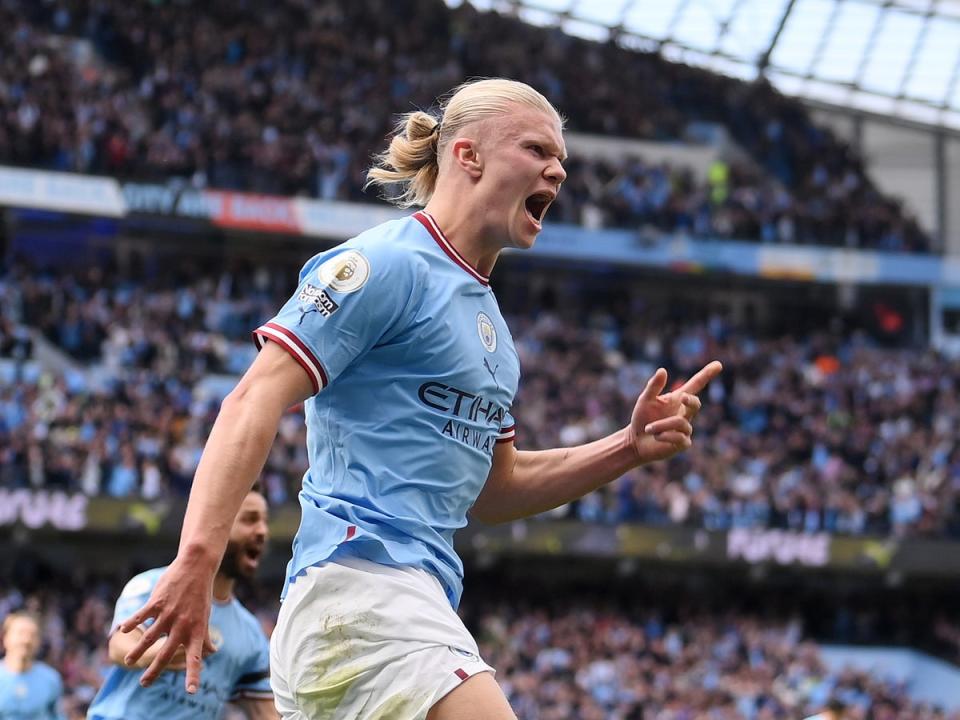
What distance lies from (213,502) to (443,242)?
1014 mm

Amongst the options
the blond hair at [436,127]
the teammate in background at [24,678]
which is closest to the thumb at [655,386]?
the blond hair at [436,127]

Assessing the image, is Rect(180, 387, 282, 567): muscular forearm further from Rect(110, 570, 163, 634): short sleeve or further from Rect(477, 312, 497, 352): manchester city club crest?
Rect(110, 570, 163, 634): short sleeve

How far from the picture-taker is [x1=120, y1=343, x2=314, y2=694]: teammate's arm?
2844 mm

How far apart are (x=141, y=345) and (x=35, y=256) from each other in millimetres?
5856

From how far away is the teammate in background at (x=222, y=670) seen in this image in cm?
558

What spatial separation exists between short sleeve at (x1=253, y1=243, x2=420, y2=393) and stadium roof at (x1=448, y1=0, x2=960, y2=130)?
1366 inches

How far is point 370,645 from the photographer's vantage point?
333 cm

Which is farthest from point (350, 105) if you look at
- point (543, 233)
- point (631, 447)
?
point (631, 447)

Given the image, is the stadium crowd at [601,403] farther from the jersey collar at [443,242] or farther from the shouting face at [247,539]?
the jersey collar at [443,242]

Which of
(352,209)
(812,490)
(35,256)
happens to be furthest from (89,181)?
(812,490)

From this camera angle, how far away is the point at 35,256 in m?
29.1

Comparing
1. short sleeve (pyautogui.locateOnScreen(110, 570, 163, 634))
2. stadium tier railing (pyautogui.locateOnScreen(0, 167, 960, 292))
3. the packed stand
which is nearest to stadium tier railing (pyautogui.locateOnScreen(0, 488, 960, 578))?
the packed stand

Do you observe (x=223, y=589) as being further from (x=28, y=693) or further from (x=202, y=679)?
(x=28, y=693)

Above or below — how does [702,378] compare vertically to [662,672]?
above
